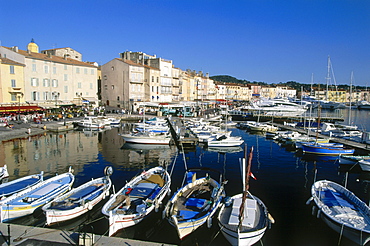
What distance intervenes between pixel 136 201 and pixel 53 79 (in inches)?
2231

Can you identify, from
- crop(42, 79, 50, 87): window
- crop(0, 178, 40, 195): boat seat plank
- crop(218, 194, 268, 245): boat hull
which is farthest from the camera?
crop(42, 79, 50, 87): window

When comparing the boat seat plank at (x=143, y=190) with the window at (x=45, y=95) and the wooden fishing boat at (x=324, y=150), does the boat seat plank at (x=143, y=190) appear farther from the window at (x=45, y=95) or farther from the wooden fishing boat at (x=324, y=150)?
the window at (x=45, y=95)

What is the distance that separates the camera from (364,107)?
16162 centimetres

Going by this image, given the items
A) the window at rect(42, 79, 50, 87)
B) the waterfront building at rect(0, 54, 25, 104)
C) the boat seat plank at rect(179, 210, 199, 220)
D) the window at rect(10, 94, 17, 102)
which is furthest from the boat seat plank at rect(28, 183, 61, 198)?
the window at rect(42, 79, 50, 87)

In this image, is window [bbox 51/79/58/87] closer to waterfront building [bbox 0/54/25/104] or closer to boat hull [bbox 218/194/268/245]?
waterfront building [bbox 0/54/25/104]

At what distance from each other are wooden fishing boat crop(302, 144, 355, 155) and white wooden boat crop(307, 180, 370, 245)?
16319 mm

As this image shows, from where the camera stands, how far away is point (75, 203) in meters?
16.6

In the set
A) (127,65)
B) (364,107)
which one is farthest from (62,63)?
(364,107)

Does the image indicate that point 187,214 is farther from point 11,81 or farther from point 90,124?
point 11,81

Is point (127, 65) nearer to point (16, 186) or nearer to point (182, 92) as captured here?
point (182, 92)

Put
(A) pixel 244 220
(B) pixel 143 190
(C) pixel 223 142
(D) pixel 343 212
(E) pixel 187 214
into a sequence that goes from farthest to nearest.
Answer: (C) pixel 223 142 < (B) pixel 143 190 < (D) pixel 343 212 < (E) pixel 187 214 < (A) pixel 244 220

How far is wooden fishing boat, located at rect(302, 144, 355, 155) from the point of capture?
34.6 m

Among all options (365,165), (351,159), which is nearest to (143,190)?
(365,165)

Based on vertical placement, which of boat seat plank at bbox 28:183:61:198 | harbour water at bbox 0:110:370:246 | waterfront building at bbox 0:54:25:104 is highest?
waterfront building at bbox 0:54:25:104
